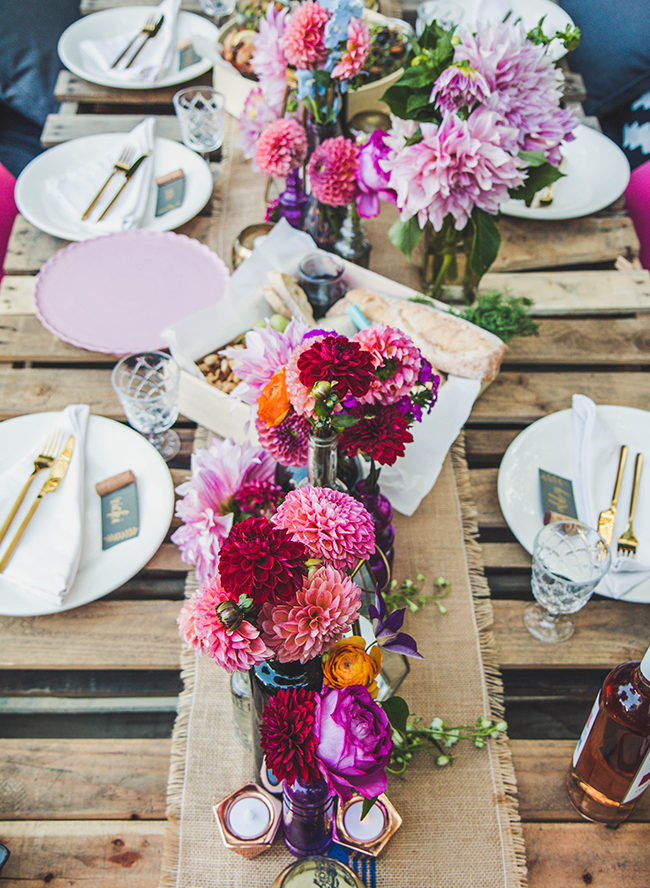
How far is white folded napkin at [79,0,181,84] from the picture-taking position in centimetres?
173

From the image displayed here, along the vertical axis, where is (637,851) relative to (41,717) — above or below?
above

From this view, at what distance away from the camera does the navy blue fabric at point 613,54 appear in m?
2.05

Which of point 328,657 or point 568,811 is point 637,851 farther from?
point 328,657

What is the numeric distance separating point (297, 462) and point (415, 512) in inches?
14.3

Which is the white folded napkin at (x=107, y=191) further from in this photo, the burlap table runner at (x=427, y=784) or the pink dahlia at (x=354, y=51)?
the burlap table runner at (x=427, y=784)

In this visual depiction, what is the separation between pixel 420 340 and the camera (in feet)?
3.69

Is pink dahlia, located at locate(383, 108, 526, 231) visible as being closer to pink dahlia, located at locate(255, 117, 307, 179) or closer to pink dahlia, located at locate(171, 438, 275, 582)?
pink dahlia, located at locate(255, 117, 307, 179)

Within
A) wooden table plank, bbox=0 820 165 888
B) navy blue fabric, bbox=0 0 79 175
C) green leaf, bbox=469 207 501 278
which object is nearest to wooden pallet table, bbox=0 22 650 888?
wooden table plank, bbox=0 820 165 888

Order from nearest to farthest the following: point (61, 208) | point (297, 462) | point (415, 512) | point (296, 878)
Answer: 1. point (296, 878)
2. point (297, 462)
3. point (415, 512)
4. point (61, 208)

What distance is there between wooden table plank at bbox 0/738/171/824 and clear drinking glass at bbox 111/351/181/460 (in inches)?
17.0

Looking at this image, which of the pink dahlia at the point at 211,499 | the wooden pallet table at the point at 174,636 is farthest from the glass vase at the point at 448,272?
the pink dahlia at the point at 211,499

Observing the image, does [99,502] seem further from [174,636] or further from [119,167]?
[119,167]

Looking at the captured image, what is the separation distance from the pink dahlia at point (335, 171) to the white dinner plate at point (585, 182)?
0.43m

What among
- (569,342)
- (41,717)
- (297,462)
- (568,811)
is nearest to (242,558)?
(297,462)
